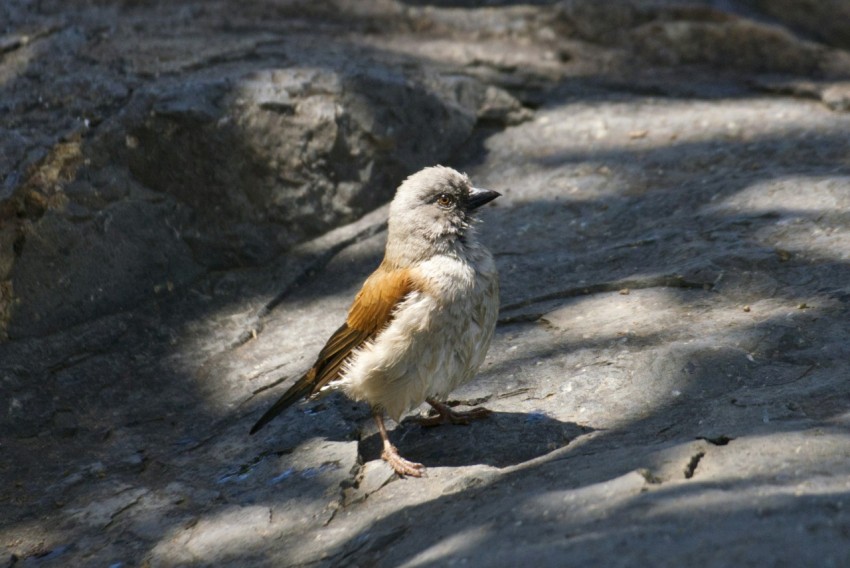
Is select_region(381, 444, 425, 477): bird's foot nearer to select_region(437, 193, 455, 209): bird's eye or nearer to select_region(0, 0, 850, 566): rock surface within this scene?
select_region(0, 0, 850, 566): rock surface

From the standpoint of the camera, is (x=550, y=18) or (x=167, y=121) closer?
(x=167, y=121)

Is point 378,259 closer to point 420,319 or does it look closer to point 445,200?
point 445,200

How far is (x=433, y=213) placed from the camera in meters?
5.26

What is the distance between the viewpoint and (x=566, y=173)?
7633 millimetres

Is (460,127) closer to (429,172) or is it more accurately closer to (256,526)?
(429,172)

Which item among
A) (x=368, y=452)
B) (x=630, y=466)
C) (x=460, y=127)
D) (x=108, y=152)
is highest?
(x=108, y=152)

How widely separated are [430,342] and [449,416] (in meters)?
0.62

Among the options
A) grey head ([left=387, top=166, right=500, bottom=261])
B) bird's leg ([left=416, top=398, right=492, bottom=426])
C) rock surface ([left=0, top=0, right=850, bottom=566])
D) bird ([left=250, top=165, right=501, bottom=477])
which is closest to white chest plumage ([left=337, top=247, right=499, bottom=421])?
bird ([left=250, top=165, right=501, bottom=477])

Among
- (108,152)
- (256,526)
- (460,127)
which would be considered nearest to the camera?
(256,526)

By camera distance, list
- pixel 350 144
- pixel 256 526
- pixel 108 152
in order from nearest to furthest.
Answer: pixel 256 526 → pixel 108 152 → pixel 350 144

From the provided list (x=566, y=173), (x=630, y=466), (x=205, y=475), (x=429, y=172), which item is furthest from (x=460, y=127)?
(x=630, y=466)

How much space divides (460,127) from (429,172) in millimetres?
2720

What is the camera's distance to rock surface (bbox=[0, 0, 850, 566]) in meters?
4.05

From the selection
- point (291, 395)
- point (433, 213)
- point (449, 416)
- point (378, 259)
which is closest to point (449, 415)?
point (449, 416)
